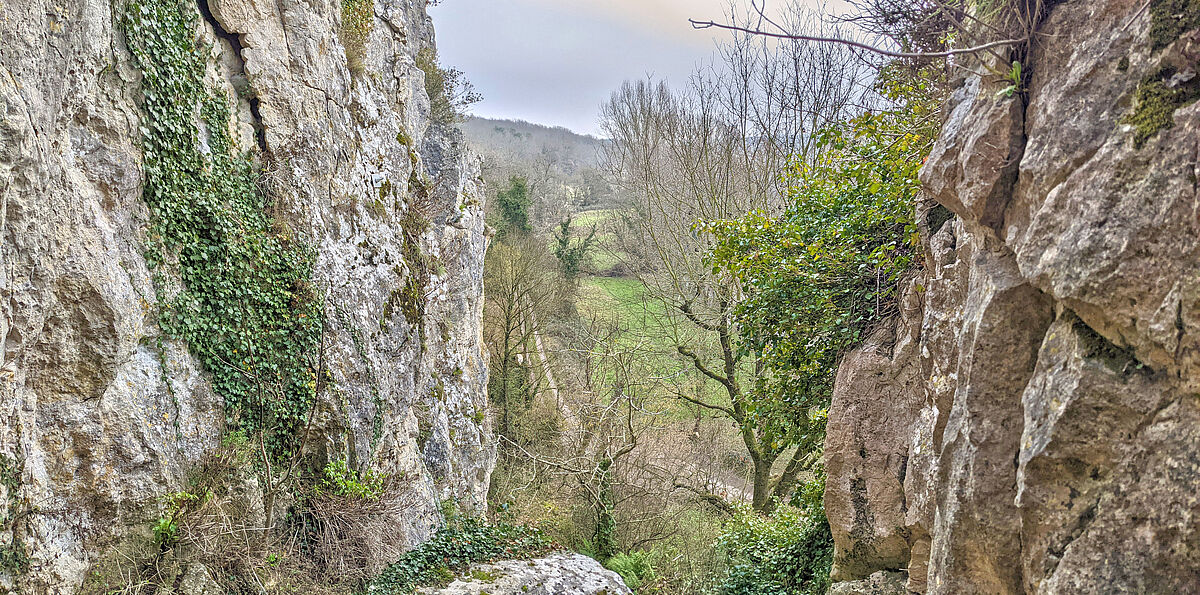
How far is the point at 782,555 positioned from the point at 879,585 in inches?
87.0

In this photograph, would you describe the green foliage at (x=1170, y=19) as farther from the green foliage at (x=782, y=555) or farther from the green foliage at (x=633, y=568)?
the green foliage at (x=633, y=568)

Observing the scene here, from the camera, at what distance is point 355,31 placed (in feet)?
31.7

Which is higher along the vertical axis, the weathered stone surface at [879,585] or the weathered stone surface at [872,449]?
the weathered stone surface at [872,449]

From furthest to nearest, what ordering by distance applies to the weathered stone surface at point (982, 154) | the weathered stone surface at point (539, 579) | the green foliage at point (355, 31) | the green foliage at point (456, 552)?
the green foliage at point (355, 31) < the weathered stone surface at point (539, 579) < the green foliage at point (456, 552) < the weathered stone surface at point (982, 154)

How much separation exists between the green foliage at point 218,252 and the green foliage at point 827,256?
5.28 metres

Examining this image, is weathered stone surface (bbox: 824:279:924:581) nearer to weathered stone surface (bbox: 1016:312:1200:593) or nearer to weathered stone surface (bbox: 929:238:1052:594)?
weathered stone surface (bbox: 929:238:1052:594)

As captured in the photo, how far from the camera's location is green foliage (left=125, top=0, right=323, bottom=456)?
19.5 ft

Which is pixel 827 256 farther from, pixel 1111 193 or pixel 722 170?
pixel 722 170

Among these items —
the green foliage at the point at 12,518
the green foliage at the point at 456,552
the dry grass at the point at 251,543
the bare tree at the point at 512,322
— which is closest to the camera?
the green foliage at the point at 12,518

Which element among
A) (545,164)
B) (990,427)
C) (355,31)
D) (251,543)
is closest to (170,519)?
(251,543)

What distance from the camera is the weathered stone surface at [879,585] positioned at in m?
5.08

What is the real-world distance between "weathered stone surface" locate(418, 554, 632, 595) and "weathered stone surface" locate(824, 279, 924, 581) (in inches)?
157

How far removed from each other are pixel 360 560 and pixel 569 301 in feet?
43.5

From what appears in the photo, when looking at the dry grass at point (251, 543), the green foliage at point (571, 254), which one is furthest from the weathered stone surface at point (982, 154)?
the green foliage at point (571, 254)
